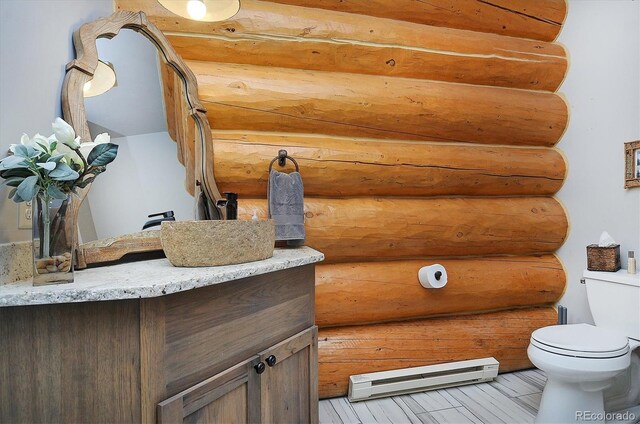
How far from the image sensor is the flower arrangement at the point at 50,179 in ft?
3.13

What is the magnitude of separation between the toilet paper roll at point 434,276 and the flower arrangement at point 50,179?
1818 mm

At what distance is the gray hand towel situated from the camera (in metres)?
1.95

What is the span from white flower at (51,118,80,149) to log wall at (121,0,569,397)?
0.78 m

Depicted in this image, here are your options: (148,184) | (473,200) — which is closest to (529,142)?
(473,200)

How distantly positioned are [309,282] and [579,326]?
153 centimetres

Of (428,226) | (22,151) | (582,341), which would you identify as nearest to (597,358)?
(582,341)

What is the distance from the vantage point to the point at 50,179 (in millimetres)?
981

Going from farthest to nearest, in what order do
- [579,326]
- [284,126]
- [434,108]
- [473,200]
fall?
[473,200]
[434,108]
[284,126]
[579,326]

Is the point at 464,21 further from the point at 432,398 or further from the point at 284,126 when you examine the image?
the point at 432,398

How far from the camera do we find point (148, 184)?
157 centimetres

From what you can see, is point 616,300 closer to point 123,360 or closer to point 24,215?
point 123,360

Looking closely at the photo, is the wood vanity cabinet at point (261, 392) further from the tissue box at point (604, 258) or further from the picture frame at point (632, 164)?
the picture frame at point (632, 164)

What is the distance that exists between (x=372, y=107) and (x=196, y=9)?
1077 mm

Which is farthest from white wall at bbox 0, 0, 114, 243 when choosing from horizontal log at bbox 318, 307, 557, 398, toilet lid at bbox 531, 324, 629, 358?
toilet lid at bbox 531, 324, 629, 358
